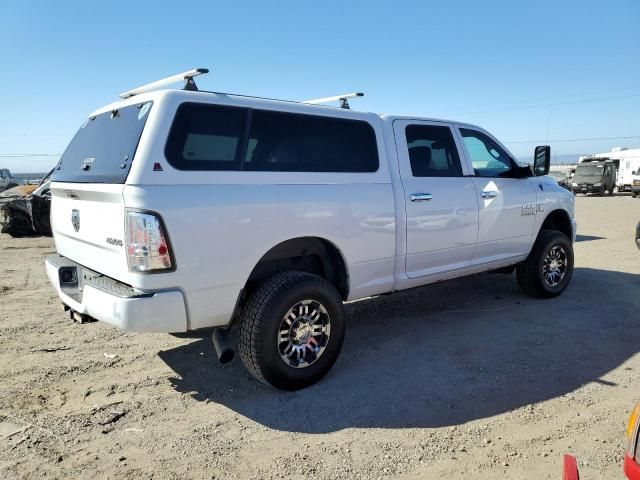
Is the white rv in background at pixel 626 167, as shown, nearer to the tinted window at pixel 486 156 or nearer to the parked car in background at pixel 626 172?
the parked car in background at pixel 626 172

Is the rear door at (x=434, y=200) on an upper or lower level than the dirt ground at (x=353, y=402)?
upper

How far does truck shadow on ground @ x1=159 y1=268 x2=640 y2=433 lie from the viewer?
3.33 m

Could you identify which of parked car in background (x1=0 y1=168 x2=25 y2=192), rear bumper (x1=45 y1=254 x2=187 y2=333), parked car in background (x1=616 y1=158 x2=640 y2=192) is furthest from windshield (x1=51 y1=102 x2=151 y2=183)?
parked car in background (x1=616 y1=158 x2=640 y2=192)

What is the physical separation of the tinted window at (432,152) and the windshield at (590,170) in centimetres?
2939

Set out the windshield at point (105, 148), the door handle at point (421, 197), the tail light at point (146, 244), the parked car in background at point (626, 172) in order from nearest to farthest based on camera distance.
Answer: the tail light at point (146, 244) < the windshield at point (105, 148) < the door handle at point (421, 197) < the parked car in background at point (626, 172)

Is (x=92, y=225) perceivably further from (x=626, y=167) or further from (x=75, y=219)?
(x=626, y=167)

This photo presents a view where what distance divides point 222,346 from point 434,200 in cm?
227

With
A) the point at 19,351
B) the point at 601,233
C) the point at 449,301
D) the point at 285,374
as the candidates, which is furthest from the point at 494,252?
the point at 601,233

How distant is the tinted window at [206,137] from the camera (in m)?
3.08

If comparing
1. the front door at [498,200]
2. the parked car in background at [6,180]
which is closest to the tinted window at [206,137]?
the front door at [498,200]

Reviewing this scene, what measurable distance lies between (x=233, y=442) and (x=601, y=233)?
11601 mm

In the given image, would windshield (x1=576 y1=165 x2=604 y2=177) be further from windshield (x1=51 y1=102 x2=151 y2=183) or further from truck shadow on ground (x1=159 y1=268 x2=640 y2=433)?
windshield (x1=51 y1=102 x2=151 y2=183)

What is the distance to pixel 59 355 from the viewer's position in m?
4.29

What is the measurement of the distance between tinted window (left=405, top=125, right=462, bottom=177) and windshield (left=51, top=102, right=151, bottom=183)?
2.34 m
